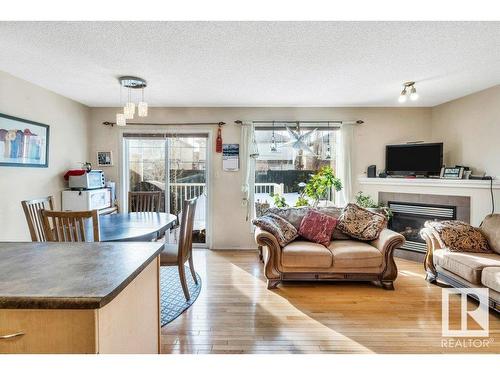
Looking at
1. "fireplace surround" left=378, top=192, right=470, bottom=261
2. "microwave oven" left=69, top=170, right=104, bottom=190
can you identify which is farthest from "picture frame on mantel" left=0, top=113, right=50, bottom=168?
"fireplace surround" left=378, top=192, right=470, bottom=261

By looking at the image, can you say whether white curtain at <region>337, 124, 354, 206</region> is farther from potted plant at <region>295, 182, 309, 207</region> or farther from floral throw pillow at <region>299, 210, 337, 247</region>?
floral throw pillow at <region>299, 210, 337, 247</region>

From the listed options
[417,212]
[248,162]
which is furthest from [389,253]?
[248,162]

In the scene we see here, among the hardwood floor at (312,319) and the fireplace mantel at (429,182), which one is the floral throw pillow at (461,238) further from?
the fireplace mantel at (429,182)

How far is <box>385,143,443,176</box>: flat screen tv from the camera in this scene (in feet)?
12.9

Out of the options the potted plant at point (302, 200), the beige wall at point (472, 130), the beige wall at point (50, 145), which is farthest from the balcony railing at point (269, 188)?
the beige wall at point (50, 145)

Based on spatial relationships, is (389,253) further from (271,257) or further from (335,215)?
(271,257)

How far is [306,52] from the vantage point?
2.41 meters

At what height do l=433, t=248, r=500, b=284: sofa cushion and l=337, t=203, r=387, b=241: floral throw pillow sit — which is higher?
l=337, t=203, r=387, b=241: floral throw pillow

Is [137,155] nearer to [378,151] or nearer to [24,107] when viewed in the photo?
[24,107]

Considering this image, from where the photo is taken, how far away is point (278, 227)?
125 inches

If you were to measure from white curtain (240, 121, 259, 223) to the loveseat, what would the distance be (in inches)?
58.0
